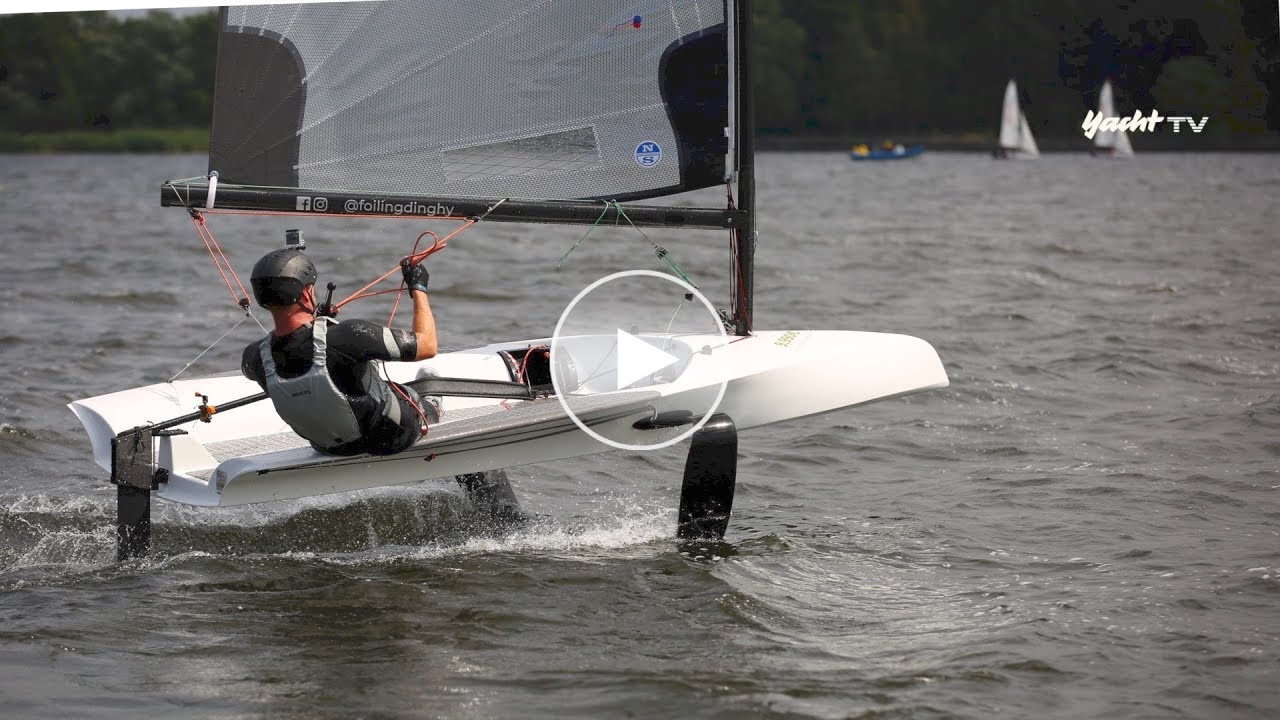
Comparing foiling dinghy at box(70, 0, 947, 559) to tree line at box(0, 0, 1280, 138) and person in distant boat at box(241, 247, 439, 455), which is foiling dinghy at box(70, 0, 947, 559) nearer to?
person in distant boat at box(241, 247, 439, 455)

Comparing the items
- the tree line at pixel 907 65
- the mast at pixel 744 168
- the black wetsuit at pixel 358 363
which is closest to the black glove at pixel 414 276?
the black wetsuit at pixel 358 363

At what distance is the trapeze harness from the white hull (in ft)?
0.44

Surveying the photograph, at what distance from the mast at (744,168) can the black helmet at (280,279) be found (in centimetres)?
172

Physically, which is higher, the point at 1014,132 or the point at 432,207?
the point at 1014,132

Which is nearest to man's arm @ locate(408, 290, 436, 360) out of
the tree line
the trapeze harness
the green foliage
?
the trapeze harness

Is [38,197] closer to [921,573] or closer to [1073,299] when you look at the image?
[1073,299]

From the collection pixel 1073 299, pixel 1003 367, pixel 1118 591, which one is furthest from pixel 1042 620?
pixel 1073 299


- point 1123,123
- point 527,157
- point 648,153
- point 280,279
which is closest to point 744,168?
point 648,153

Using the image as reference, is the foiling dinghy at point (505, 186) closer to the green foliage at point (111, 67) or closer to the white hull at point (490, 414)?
the white hull at point (490, 414)

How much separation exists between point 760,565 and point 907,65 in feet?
145

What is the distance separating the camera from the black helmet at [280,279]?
4.35 m

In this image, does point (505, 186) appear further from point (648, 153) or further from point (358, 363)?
point (358, 363)

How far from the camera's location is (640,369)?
520 centimetres

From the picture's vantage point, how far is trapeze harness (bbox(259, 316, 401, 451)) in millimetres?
4430
